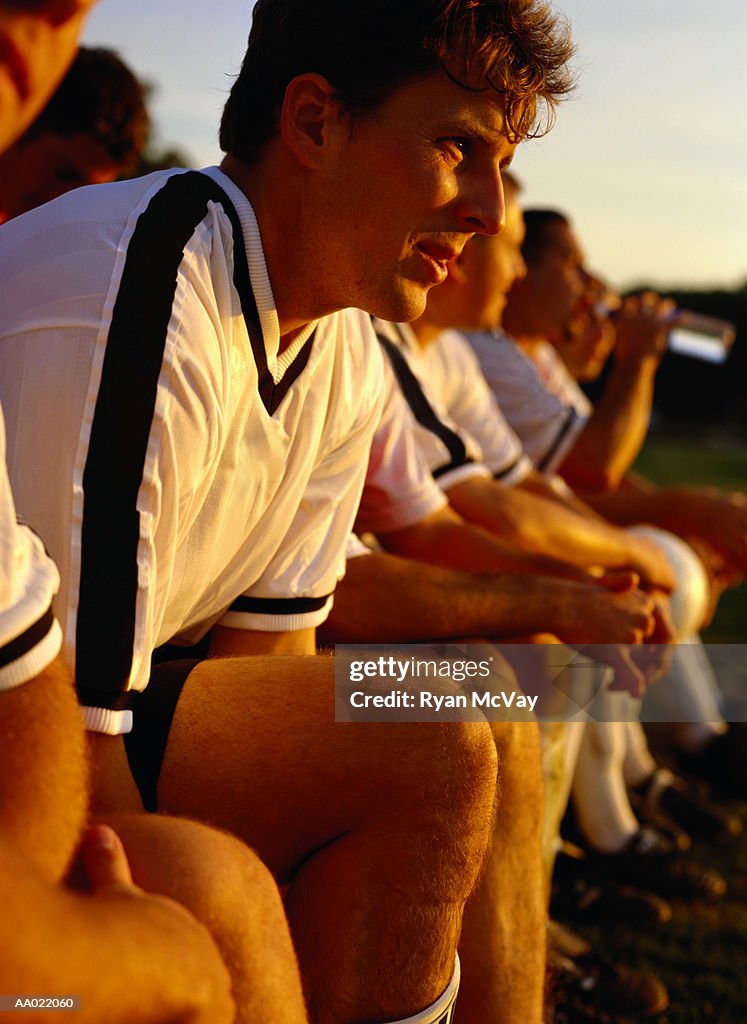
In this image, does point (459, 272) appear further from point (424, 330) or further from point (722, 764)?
point (722, 764)

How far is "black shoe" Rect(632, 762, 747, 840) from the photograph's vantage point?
3994 mm

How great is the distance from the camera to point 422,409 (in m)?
3.14

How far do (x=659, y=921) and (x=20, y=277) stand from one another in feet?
8.60

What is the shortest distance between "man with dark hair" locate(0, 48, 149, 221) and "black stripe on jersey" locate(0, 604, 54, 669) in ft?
8.49

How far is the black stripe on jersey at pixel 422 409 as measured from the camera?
3031 millimetres

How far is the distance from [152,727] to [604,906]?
206 cm

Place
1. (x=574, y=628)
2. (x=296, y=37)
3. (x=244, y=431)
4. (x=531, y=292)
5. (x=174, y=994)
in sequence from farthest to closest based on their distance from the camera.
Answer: (x=531, y=292) → (x=574, y=628) → (x=296, y=37) → (x=244, y=431) → (x=174, y=994)

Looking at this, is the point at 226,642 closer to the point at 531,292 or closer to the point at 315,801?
the point at 315,801

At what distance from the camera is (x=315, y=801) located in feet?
5.57

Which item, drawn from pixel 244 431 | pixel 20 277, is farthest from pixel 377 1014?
pixel 20 277

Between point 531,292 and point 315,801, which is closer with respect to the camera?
point 315,801

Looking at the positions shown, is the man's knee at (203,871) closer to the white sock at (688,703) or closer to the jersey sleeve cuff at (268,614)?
the jersey sleeve cuff at (268,614)

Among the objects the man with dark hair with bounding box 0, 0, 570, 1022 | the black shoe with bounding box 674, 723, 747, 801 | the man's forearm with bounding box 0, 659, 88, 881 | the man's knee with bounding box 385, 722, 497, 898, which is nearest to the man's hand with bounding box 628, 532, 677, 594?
the black shoe with bounding box 674, 723, 747, 801
